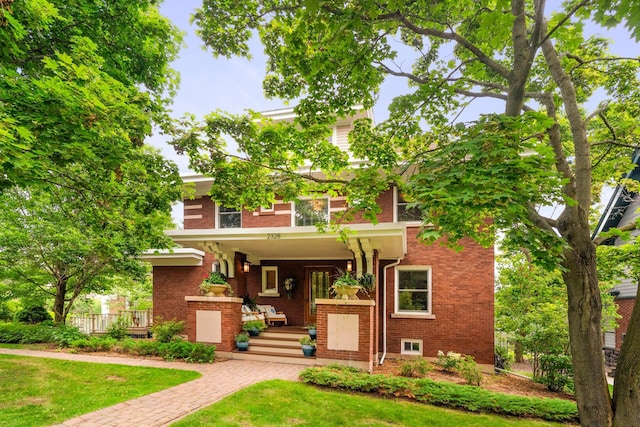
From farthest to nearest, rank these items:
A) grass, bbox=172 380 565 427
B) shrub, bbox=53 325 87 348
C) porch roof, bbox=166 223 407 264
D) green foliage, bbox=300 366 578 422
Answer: shrub, bbox=53 325 87 348
porch roof, bbox=166 223 407 264
green foliage, bbox=300 366 578 422
grass, bbox=172 380 565 427

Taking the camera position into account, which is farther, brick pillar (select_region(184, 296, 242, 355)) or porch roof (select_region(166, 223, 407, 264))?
brick pillar (select_region(184, 296, 242, 355))

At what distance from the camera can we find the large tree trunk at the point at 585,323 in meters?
4.65

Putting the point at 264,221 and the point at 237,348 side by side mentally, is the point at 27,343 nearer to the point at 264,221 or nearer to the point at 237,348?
the point at 237,348

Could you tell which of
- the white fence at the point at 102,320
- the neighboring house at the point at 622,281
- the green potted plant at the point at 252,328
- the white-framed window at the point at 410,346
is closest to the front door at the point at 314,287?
the green potted plant at the point at 252,328

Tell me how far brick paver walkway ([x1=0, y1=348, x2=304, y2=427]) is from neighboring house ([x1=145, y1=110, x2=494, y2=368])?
3.75ft

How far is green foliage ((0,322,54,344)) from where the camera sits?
37.6 feet

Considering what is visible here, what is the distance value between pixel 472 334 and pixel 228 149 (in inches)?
369

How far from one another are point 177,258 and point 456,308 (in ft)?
35.4

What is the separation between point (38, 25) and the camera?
5.36 m

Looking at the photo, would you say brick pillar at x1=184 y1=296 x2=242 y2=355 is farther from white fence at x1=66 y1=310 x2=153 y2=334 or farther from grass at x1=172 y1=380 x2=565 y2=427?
white fence at x1=66 y1=310 x2=153 y2=334

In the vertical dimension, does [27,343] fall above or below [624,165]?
→ below

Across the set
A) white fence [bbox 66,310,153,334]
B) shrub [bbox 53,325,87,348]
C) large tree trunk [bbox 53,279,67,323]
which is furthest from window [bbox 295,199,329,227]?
large tree trunk [bbox 53,279,67,323]

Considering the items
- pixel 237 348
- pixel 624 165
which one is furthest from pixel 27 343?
pixel 624 165

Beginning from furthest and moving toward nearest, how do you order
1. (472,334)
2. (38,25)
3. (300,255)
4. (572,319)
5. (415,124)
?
(300,255) → (472,334) → (415,124) → (38,25) → (572,319)
